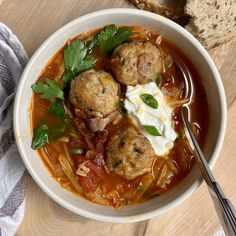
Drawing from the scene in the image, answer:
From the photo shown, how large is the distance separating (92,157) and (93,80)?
51 centimetres

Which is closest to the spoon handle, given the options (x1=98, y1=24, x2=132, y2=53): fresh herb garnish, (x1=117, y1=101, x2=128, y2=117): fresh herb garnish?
(x1=117, y1=101, x2=128, y2=117): fresh herb garnish

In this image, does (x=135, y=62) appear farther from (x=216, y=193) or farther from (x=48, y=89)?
(x=216, y=193)

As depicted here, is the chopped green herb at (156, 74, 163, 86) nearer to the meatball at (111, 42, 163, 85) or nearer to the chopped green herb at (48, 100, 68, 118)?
the meatball at (111, 42, 163, 85)

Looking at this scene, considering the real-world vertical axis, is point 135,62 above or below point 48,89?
above

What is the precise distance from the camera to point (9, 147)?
3562mm

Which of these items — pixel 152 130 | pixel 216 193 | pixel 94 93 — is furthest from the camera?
pixel 152 130

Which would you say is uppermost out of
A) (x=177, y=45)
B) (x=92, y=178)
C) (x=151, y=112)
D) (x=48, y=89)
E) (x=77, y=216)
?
(x=177, y=45)

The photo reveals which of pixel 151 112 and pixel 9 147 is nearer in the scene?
pixel 151 112

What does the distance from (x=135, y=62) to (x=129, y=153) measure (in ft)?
1.84

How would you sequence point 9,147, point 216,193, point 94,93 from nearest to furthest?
point 216,193 < point 94,93 < point 9,147

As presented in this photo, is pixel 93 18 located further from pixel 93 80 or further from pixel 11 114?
pixel 11 114

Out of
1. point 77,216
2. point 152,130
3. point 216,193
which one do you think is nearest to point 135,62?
point 152,130

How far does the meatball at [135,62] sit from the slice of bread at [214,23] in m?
0.45

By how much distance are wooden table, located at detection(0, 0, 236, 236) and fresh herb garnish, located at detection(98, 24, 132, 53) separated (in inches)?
13.4
